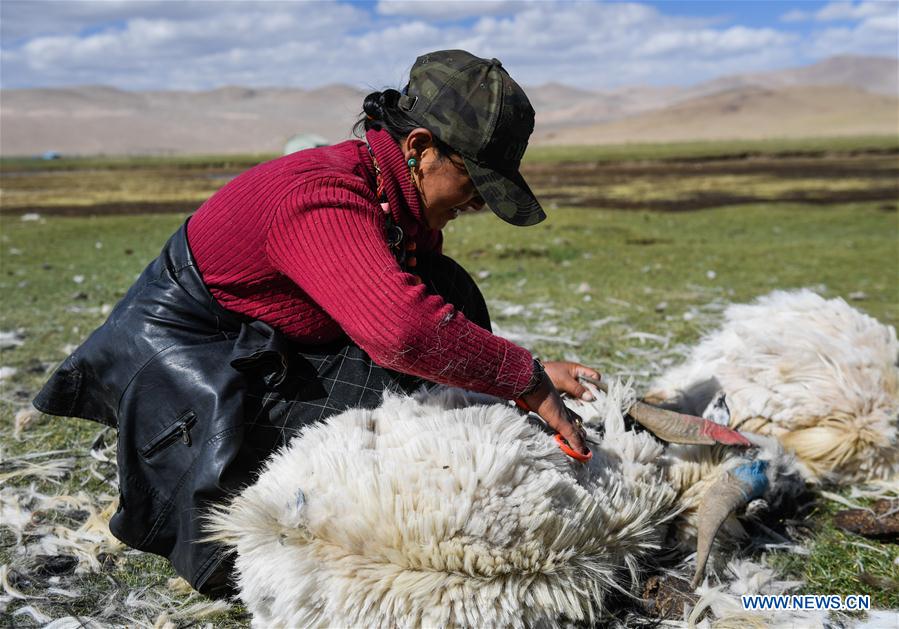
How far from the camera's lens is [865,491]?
3107 mm

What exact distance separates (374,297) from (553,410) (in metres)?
0.65

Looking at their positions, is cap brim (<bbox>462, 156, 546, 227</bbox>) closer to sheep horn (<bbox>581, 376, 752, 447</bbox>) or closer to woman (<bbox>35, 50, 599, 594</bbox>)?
woman (<bbox>35, 50, 599, 594</bbox>)

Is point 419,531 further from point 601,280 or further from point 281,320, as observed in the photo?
point 601,280

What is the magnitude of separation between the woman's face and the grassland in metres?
1.40

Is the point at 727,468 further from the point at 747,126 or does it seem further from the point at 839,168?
the point at 747,126

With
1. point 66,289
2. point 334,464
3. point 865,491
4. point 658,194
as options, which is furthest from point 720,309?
point 658,194

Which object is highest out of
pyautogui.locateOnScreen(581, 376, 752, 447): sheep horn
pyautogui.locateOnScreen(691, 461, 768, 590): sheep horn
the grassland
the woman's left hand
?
the woman's left hand

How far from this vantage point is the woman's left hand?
8.59 feet

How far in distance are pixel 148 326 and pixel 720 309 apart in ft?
17.3

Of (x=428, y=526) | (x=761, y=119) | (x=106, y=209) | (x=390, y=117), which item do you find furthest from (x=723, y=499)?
(x=761, y=119)

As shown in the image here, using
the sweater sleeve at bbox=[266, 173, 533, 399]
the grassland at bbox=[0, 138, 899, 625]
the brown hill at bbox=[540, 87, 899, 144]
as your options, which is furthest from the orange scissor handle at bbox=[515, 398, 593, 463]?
the brown hill at bbox=[540, 87, 899, 144]

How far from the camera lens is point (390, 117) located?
231 cm

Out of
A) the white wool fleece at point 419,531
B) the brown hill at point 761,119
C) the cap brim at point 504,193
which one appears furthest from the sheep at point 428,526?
the brown hill at point 761,119

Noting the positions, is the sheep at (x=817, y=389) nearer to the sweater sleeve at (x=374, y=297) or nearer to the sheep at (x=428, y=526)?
the sheep at (x=428, y=526)
